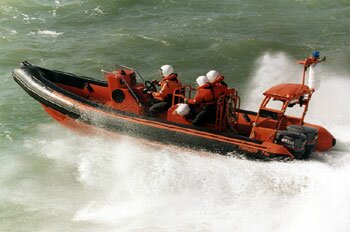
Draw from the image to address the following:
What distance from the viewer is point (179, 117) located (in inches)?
290

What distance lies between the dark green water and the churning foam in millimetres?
15

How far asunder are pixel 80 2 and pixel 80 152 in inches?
388

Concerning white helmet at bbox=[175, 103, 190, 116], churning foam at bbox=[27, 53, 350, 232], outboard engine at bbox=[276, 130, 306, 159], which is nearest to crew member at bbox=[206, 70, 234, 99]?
white helmet at bbox=[175, 103, 190, 116]

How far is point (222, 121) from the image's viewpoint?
7.18m

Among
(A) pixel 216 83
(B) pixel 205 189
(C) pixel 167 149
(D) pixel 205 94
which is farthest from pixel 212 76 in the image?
(B) pixel 205 189

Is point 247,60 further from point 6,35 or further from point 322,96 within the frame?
point 6,35

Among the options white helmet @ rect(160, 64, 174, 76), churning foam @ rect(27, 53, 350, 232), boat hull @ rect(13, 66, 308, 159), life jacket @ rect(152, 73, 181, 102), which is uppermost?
white helmet @ rect(160, 64, 174, 76)

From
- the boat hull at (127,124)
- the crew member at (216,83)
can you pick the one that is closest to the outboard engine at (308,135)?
the boat hull at (127,124)

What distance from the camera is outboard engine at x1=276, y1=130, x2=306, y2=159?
21.6 ft

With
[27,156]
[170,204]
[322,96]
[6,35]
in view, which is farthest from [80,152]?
[6,35]

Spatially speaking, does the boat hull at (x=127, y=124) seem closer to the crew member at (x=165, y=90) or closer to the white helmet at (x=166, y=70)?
the crew member at (x=165, y=90)

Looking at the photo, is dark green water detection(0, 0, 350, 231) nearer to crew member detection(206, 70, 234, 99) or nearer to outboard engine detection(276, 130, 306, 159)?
outboard engine detection(276, 130, 306, 159)

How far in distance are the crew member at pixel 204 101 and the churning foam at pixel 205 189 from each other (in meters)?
0.51

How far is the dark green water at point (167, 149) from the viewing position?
6.21m
